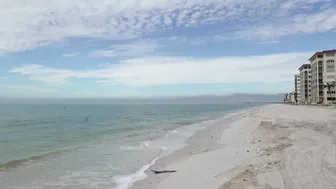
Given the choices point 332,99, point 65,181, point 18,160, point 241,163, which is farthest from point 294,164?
point 332,99

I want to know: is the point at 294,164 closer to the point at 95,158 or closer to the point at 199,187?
the point at 199,187

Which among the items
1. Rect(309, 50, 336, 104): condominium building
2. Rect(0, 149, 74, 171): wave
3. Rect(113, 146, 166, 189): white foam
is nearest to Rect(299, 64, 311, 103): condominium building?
Rect(309, 50, 336, 104): condominium building

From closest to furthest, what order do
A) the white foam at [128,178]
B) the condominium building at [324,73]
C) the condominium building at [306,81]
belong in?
the white foam at [128,178]
the condominium building at [324,73]
the condominium building at [306,81]

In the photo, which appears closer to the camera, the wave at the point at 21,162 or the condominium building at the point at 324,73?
the wave at the point at 21,162

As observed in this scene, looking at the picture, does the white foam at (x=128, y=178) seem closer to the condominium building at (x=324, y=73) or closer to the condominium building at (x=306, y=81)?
the condominium building at (x=324, y=73)

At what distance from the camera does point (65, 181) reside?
13.2 m

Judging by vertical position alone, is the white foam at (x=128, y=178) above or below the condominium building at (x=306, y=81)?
below

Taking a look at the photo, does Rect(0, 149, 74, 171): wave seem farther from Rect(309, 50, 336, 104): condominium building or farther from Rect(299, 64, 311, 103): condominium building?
Rect(299, 64, 311, 103): condominium building

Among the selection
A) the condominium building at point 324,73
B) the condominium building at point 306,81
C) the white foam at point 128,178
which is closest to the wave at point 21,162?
the white foam at point 128,178

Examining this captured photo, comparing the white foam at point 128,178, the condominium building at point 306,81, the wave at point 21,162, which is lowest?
the wave at point 21,162

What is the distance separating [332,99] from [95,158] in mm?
96548

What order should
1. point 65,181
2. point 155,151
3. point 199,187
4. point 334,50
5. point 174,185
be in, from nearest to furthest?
point 199,187
point 174,185
point 65,181
point 155,151
point 334,50

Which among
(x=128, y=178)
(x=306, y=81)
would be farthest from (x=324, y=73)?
(x=128, y=178)

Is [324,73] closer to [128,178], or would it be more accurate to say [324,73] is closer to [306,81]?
[306,81]
